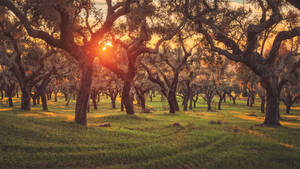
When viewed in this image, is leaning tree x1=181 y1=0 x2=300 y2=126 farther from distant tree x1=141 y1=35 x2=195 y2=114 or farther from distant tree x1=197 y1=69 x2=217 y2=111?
distant tree x1=197 y1=69 x2=217 y2=111

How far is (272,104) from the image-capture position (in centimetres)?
1745

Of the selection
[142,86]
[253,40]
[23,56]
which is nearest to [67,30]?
Answer: [253,40]

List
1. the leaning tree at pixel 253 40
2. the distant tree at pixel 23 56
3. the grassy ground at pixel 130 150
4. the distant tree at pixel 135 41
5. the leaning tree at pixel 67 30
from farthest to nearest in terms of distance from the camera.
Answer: the distant tree at pixel 135 41 < the distant tree at pixel 23 56 < the leaning tree at pixel 253 40 < the leaning tree at pixel 67 30 < the grassy ground at pixel 130 150

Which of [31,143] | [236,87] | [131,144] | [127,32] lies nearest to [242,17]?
[127,32]

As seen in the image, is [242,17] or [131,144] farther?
[242,17]

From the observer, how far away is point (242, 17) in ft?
64.4

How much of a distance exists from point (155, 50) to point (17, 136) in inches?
614

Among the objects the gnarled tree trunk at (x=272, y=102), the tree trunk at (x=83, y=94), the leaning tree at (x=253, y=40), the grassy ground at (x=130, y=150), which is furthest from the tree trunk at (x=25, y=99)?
the gnarled tree trunk at (x=272, y=102)

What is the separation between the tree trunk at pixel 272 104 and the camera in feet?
57.0

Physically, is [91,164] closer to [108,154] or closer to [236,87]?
[108,154]

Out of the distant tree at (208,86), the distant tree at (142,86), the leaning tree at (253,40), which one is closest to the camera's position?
the leaning tree at (253,40)

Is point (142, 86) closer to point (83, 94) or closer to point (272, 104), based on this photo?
point (83, 94)

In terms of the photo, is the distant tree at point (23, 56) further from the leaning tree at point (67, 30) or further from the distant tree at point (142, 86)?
the distant tree at point (142, 86)

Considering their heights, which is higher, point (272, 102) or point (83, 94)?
point (83, 94)
